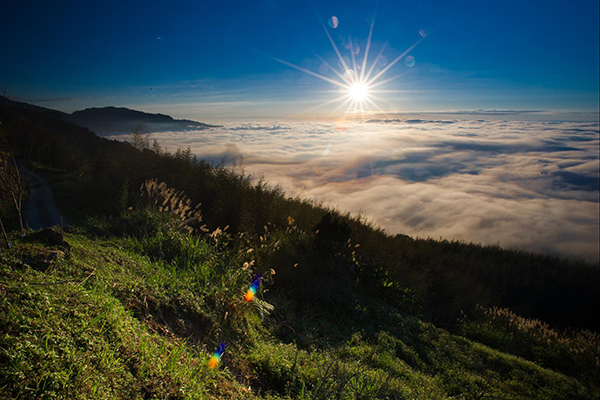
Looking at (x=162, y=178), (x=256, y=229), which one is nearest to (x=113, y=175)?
(x=162, y=178)

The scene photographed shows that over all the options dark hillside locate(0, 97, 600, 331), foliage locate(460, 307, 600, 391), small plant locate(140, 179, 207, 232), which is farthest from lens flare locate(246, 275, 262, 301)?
foliage locate(460, 307, 600, 391)

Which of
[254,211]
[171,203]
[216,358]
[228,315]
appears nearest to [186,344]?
[216,358]

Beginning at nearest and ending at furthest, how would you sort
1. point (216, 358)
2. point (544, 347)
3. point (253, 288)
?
point (216, 358) < point (253, 288) < point (544, 347)

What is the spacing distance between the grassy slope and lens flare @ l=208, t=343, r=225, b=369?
10 centimetres

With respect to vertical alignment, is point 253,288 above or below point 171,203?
below

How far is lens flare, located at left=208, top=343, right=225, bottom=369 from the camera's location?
2.62 m

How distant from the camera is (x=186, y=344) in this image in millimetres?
2781

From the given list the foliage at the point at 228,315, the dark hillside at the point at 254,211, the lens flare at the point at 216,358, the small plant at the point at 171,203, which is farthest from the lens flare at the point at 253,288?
the dark hillside at the point at 254,211

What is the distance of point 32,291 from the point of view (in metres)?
2.18

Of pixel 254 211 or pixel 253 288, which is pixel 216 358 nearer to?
pixel 253 288

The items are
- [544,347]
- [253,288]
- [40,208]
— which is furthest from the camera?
[40,208]

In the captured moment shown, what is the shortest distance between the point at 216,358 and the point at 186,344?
12.5 inches

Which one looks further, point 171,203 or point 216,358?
point 171,203

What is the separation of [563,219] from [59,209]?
128565mm
